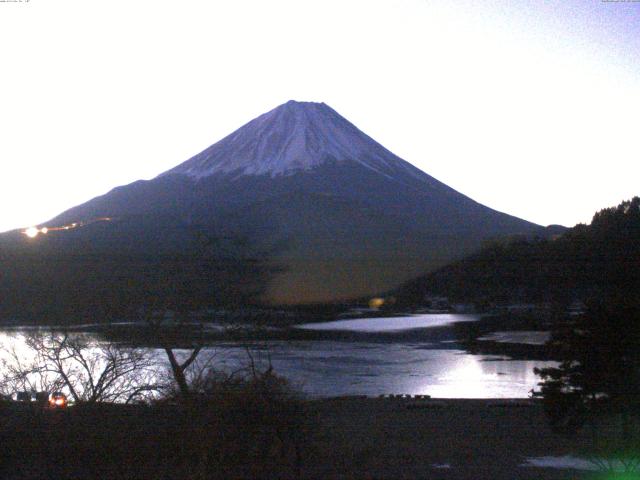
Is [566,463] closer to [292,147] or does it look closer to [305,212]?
[305,212]

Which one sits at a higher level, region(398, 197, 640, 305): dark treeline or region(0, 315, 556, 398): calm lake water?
region(398, 197, 640, 305): dark treeline

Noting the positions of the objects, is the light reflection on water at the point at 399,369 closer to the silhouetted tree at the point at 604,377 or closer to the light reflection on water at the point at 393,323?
the light reflection on water at the point at 393,323

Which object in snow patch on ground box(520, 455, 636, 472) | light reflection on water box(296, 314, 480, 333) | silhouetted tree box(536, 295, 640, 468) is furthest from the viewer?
light reflection on water box(296, 314, 480, 333)

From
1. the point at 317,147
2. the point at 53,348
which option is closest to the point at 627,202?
the point at 53,348

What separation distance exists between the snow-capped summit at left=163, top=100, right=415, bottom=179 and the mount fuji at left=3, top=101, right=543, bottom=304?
0.08 m

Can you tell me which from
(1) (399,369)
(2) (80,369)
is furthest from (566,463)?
(1) (399,369)

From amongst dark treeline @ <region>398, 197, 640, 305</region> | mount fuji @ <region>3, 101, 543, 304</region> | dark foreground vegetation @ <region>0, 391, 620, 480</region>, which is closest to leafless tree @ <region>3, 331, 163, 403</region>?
dark foreground vegetation @ <region>0, 391, 620, 480</region>

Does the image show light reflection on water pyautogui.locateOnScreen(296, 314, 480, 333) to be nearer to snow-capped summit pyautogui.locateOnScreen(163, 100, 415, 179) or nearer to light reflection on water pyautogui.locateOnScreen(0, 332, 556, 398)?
light reflection on water pyautogui.locateOnScreen(0, 332, 556, 398)

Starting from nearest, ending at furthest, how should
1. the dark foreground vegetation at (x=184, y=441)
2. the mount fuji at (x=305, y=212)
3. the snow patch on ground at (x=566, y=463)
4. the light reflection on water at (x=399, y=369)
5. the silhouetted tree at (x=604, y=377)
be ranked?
the dark foreground vegetation at (x=184, y=441), the silhouetted tree at (x=604, y=377), the snow patch on ground at (x=566, y=463), the mount fuji at (x=305, y=212), the light reflection on water at (x=399, y=369)

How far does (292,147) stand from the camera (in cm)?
4097

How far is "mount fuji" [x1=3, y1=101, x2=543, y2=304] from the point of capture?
8.48 metres

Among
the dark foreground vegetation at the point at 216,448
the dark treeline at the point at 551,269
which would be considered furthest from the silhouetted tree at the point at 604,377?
the dark treeline at the point at 551,269

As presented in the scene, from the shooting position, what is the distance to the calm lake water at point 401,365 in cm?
1114

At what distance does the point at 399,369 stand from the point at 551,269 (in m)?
4.89
